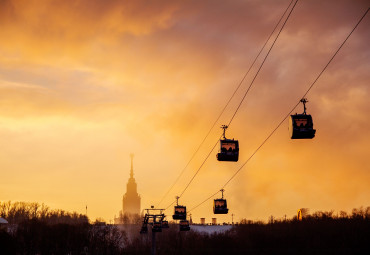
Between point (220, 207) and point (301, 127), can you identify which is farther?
point (220, 207)

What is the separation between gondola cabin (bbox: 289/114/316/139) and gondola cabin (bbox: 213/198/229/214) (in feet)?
75.9

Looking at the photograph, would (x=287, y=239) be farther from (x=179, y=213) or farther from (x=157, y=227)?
(x=179, y=213)

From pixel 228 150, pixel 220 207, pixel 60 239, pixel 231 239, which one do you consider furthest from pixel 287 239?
pixel 228 150

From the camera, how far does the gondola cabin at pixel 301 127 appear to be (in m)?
21.1

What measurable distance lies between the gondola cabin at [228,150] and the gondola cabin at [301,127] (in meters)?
6.61

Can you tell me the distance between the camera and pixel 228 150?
27.4m

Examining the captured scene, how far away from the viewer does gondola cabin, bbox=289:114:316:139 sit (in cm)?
2114

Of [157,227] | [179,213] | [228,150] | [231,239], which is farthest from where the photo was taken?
[231,239]

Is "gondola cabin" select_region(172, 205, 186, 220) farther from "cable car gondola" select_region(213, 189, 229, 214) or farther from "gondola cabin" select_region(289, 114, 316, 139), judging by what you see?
"gondola cabin" select_region(289, 114, 316, 139)

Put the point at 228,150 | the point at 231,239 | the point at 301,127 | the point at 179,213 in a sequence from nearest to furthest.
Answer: the point at 301,127 < the point at 228,150 < the point at 179,213 < the point at 231,239

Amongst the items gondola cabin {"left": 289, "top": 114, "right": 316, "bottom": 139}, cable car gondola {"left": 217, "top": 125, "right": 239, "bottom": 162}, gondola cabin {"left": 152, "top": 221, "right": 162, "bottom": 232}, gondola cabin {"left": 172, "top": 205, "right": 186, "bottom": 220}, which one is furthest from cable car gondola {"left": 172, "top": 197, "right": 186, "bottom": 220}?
gondola cabin {"left": 289, "top": 114, "right": 316, "bottom": 139}

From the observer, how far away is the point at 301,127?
69.5ft

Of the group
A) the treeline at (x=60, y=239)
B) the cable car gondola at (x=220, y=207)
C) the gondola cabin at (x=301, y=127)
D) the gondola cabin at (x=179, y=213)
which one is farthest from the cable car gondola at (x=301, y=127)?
the treeline at (x=60, y=239)

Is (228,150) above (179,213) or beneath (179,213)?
above
